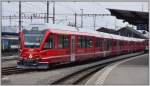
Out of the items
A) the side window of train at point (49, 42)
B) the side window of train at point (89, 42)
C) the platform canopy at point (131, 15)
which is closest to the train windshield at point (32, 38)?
the side window of train at point (49, 42)

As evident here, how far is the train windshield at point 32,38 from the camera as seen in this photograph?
21.5 m

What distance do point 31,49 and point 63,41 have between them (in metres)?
2.83

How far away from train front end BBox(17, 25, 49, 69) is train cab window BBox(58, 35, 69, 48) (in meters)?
1.54

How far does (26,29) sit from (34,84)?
26.6 ft

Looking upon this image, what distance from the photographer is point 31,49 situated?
70.0 ft

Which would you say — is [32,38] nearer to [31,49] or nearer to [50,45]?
[31,49]

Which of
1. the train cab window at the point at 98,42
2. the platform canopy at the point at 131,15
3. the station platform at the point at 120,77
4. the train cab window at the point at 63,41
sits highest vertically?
the platform canopy at the point at 131,15

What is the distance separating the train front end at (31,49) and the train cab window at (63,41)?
5.07 ft

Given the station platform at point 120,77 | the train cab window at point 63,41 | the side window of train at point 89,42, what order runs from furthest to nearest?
the side window of train at point 89,42 → the train cab window at point 63,41 → the station platform at point 120,77

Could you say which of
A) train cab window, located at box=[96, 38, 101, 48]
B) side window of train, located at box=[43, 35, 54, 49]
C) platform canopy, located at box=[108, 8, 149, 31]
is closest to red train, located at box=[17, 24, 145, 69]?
side window of train, located at box=[43, 35, 54, 49]

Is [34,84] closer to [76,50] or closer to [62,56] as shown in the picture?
[62,56]

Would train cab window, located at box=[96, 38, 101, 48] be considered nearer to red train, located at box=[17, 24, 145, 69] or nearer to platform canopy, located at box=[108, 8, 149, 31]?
platform canopy, located at box=[108, 8, 149, 31]

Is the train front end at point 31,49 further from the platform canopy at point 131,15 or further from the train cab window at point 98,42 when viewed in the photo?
the train cab window at point 98,42

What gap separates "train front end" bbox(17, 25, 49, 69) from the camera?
69.7ft
